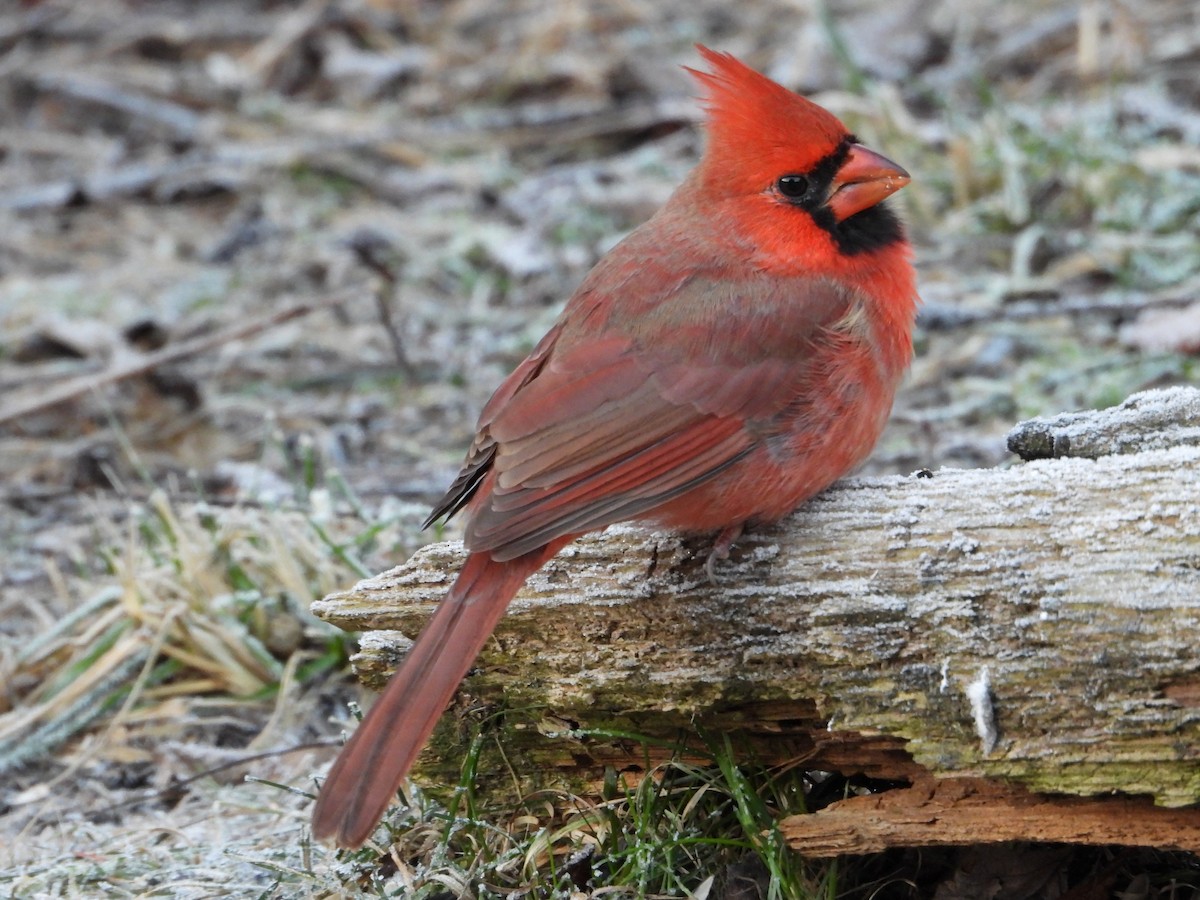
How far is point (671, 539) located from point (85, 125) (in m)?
5.68

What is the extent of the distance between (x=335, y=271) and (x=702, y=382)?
3.53 metres

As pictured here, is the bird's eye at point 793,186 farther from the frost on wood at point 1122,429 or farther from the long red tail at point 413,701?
the long red tail at point 413,701

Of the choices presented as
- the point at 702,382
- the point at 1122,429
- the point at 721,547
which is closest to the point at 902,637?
the point at 721,547

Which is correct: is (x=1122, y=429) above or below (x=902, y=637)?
above

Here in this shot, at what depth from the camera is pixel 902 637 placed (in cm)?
237

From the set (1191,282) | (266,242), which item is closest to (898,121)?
(1191,282)

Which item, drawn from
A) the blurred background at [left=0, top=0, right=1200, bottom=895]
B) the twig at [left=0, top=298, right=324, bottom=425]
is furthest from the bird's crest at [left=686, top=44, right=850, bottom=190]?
the twig at [left=0, top=298, right=324, bottom=425]

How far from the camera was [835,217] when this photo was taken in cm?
321

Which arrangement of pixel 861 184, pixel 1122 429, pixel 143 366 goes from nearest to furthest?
pixel 1122 429
pixel 861 184
pixel 143 366

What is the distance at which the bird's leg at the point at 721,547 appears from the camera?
104 inches

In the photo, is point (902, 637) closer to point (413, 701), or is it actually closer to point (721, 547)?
point (721, 547)

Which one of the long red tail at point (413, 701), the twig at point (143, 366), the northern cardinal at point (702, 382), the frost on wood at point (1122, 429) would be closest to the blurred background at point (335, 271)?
the twig at point (143, 366)

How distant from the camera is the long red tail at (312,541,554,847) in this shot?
2.37m

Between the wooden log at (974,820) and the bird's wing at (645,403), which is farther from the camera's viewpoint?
the bird's wing at (645,403)
